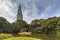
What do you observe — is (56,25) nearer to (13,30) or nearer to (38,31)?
(38,31)

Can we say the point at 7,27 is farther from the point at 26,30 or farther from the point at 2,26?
the point at 26,30

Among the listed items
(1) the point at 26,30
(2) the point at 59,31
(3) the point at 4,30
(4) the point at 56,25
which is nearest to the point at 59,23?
(4) the point at 56,25

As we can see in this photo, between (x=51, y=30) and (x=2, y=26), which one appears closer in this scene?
(x=51, y=30)

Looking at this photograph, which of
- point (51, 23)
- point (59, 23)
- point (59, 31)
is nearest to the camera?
point (59, 31)

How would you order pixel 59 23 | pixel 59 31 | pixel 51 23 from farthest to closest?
pixel 51 23
pixel 59 23
pixel 59 31

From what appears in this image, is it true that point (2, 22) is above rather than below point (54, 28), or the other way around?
above

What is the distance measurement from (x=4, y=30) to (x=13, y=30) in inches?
448

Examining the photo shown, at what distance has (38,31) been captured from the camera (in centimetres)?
17188

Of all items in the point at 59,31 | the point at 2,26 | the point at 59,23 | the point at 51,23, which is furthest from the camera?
the point at 2,26

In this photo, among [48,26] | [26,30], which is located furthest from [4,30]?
[48,26]

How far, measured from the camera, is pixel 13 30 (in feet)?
606

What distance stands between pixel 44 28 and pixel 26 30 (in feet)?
103

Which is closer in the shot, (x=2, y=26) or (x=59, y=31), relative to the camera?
(x=59, y=31)

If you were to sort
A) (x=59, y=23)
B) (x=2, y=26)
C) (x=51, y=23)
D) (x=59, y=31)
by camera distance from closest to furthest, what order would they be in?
(x=59, y=31)
(x=59, y=23)
(x=51, y=23)
(x=2, y=26)
